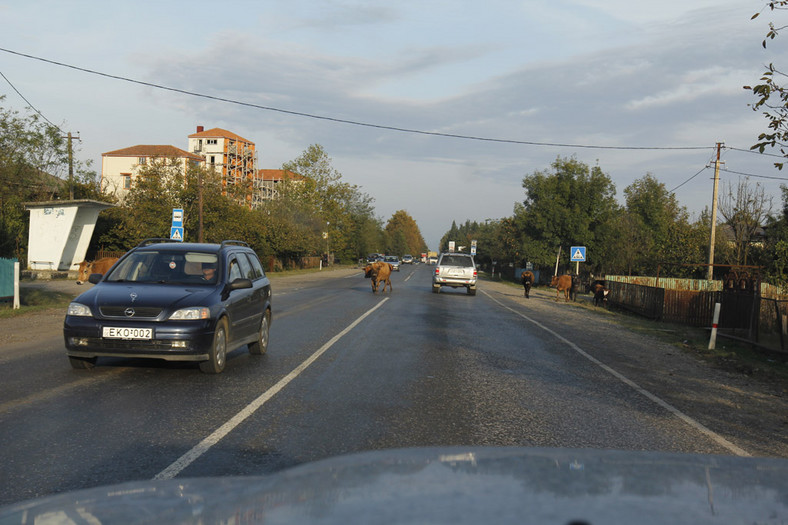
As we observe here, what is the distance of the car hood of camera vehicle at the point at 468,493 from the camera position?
1.95m

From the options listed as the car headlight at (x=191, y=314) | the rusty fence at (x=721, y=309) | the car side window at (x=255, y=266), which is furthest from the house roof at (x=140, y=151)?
the car headlight at (x=191, y=314)

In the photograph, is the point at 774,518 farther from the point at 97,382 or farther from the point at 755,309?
the point at 755,309

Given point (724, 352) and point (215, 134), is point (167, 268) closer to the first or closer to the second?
point (724, 352)

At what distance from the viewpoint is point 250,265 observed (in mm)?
10531

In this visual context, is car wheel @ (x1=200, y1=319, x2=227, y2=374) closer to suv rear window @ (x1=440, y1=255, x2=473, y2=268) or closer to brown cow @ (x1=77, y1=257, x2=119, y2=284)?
brown cow @ (x1=77, y1=257, x2=119, y2=284)

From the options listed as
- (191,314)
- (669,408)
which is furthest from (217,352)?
(669,408)

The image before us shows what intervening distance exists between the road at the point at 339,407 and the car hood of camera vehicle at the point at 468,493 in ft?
6.52

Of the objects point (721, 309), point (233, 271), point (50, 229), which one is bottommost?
point (721, 309)

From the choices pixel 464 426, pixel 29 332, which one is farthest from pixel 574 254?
pixel 464 426

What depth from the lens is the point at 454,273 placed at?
29875mm

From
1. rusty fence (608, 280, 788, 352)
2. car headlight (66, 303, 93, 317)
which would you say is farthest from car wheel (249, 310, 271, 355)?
rusty fence (608, 280, 788, 352)

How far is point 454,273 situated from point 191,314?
Result: 74.2ft

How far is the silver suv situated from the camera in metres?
29.8

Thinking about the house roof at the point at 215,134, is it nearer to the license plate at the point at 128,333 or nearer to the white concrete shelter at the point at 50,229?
the white concrete shelter at the point at 50,229
